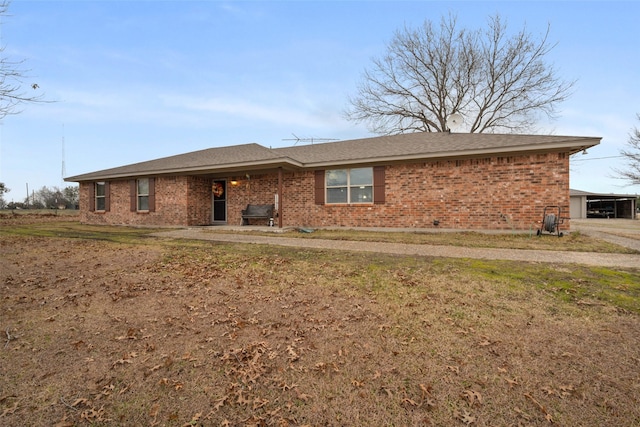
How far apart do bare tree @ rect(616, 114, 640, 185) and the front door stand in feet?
105

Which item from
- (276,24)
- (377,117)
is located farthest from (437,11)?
(276,24)

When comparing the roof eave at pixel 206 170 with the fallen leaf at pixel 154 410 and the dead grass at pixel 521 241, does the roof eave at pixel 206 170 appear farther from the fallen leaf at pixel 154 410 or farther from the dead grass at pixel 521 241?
the fallen leaf at pixel 154 410

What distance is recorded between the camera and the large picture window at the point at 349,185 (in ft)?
36.8

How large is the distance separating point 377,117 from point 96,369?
23.3 m

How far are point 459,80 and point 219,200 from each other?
1873 centimetres

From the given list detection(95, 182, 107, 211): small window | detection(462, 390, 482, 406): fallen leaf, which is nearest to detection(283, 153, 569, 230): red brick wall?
detection(462, 390, 482, 406): fallen leaf

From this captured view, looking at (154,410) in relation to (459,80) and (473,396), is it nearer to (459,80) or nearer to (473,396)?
(473,396)

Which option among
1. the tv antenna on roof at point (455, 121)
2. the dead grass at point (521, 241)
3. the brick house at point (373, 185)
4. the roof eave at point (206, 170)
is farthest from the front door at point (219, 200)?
the tv antenna on roof at point (455, 121)

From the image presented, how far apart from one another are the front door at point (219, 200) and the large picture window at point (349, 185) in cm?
554

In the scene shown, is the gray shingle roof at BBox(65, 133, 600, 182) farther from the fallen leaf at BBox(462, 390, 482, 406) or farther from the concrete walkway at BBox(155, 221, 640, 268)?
the fallen leaf at BBox(462, 390, 482, 406)

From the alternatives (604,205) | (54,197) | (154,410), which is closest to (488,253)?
(154,410)

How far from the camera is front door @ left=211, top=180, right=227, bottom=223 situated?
14.2 metres

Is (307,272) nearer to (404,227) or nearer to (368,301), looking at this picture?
(368,301)

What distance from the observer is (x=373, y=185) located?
Answer: 436 inches
